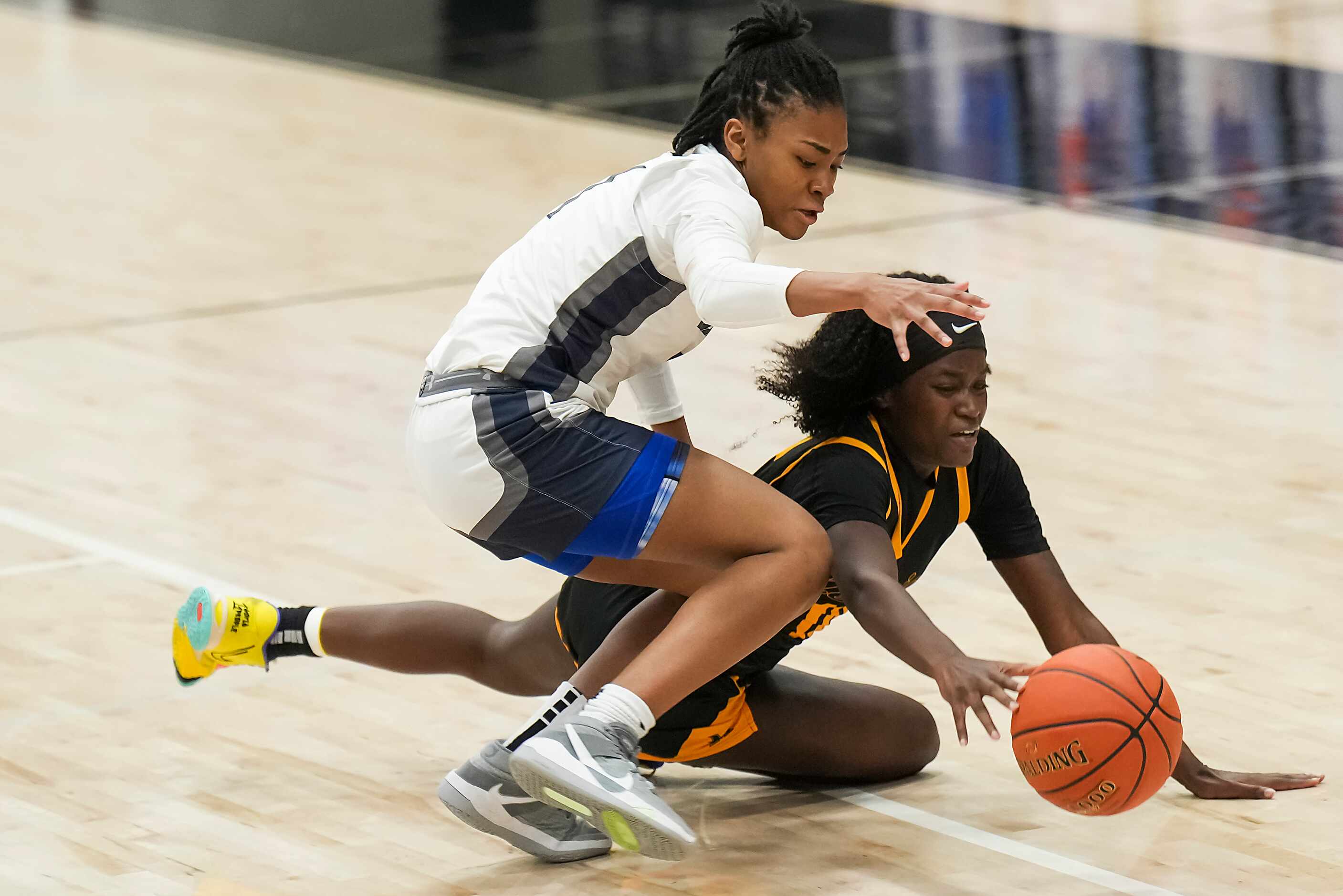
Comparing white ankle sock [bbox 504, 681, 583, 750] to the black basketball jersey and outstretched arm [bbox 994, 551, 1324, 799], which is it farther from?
outstretched arm [bbox 994, 551, 1324, 799]

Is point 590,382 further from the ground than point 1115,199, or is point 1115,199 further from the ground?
point 590,382

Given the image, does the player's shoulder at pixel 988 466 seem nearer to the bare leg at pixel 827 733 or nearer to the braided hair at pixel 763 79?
the bare leg at pixel 827 733

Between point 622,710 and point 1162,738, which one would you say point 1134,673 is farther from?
point 622,710

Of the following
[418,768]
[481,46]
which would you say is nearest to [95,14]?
[481,46]

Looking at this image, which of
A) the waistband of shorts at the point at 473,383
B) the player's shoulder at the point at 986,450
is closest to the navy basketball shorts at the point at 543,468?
the waistband of shorts at the point at 473,383

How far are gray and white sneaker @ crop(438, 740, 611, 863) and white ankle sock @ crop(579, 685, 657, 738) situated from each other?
303mm

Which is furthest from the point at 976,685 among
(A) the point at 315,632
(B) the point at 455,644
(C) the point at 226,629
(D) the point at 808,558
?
(C) the point at 226,629

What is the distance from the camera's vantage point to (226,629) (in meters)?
4.28

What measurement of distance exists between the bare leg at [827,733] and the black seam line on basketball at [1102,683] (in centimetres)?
64

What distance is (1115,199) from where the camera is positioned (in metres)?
9.58

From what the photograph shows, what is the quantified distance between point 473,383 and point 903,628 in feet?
2.80

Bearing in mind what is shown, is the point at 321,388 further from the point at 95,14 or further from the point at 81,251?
the point at 95,14

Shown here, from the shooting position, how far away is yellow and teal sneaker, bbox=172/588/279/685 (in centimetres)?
428

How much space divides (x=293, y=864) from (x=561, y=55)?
1080 centimetres
